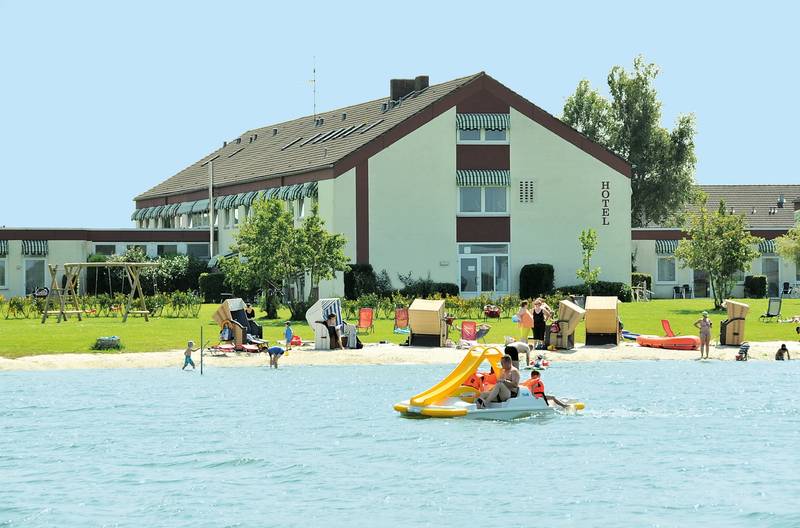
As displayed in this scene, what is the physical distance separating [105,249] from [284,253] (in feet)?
82.7

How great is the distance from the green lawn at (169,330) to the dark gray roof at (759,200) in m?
Answer: 29.0

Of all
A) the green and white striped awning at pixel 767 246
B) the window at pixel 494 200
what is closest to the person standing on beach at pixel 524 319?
the window at pixel 494 200

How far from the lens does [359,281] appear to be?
209 ft

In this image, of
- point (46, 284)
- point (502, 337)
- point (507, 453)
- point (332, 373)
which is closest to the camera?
point (507, 453)

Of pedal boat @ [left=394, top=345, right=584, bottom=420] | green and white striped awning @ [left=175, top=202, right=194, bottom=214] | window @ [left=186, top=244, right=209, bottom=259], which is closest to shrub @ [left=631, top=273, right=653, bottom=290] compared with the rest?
window @ [left=186, top=244, right=209, bottom=259]

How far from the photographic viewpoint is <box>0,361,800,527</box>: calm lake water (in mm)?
21938

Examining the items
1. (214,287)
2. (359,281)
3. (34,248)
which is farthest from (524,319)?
(34,248)

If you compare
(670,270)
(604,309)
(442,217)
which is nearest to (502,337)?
(604,309)

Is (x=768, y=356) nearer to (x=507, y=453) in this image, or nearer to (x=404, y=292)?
(x=507, y=453)

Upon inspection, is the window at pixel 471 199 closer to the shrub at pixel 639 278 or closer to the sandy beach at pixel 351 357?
the shrub at pixel 639 278

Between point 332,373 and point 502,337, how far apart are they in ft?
28.6

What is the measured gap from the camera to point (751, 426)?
29812mm

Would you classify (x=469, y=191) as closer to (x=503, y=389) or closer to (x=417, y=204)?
(x=417, y=204)

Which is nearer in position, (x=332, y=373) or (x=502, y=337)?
(x=332, y=373)
